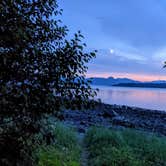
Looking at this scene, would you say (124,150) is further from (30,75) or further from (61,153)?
(30,75)

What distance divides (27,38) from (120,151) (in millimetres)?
5415

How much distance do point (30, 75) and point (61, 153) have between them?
4.03m

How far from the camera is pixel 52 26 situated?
447cm

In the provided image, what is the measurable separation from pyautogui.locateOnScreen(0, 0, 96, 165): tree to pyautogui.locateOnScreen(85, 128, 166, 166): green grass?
358cm

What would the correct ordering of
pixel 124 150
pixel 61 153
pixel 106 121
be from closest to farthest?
pixel 61 153 → pixel 124 150 → pixel 106 121

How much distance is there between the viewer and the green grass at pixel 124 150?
25.6 feet

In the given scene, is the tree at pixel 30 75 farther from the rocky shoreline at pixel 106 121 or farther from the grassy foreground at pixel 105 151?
the rocky shoreline at pixel 106 121

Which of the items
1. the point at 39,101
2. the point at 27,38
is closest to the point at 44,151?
the point at 39,101

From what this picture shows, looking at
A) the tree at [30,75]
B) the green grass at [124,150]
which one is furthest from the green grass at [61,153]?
the tree at [30,75]

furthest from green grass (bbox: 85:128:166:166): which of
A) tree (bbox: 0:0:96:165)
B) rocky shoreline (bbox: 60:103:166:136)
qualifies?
tree (bbox: 0:0:96:165)

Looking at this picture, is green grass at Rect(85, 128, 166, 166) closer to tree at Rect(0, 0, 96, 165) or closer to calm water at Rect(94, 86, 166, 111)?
tree at Rect(0, 0, 96, 165)

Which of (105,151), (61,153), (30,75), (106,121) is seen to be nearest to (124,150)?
(105,151)

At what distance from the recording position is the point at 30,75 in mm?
4066

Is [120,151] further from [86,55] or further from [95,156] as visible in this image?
[86,55]
